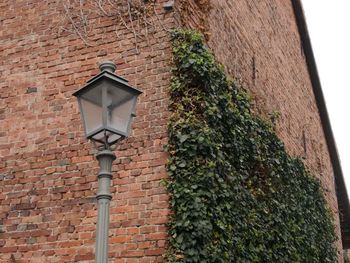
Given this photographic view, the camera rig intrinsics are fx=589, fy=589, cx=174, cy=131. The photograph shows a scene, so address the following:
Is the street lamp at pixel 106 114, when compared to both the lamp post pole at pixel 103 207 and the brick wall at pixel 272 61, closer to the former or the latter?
the lamp post pole at pixel 103 207

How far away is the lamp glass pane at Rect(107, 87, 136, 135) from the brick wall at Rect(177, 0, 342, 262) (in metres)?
2.97

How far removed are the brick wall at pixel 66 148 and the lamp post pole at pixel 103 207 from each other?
6.05 feet

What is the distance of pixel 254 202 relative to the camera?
25.0 ft

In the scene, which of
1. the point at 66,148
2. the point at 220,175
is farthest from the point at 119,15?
the point at 220,175

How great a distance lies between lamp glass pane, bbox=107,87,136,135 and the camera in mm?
4430

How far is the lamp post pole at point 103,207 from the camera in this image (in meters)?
4.18

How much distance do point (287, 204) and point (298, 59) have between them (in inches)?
190

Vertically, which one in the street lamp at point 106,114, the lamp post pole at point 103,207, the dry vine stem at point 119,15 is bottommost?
the lamp post pole at point 103,207

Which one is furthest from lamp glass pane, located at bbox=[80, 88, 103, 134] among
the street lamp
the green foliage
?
the green foliage

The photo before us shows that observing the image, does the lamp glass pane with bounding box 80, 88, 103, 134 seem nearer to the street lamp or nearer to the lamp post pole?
the street lamp

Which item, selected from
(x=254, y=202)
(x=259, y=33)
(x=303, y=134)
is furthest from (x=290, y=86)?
(x=254, y=202)

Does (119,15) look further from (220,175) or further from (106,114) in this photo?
(106,114)

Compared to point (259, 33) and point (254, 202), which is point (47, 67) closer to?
point (254, 202)

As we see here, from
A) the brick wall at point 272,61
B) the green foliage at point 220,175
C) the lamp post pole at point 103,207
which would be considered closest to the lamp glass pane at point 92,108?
the lamp post pole at point 103,207
